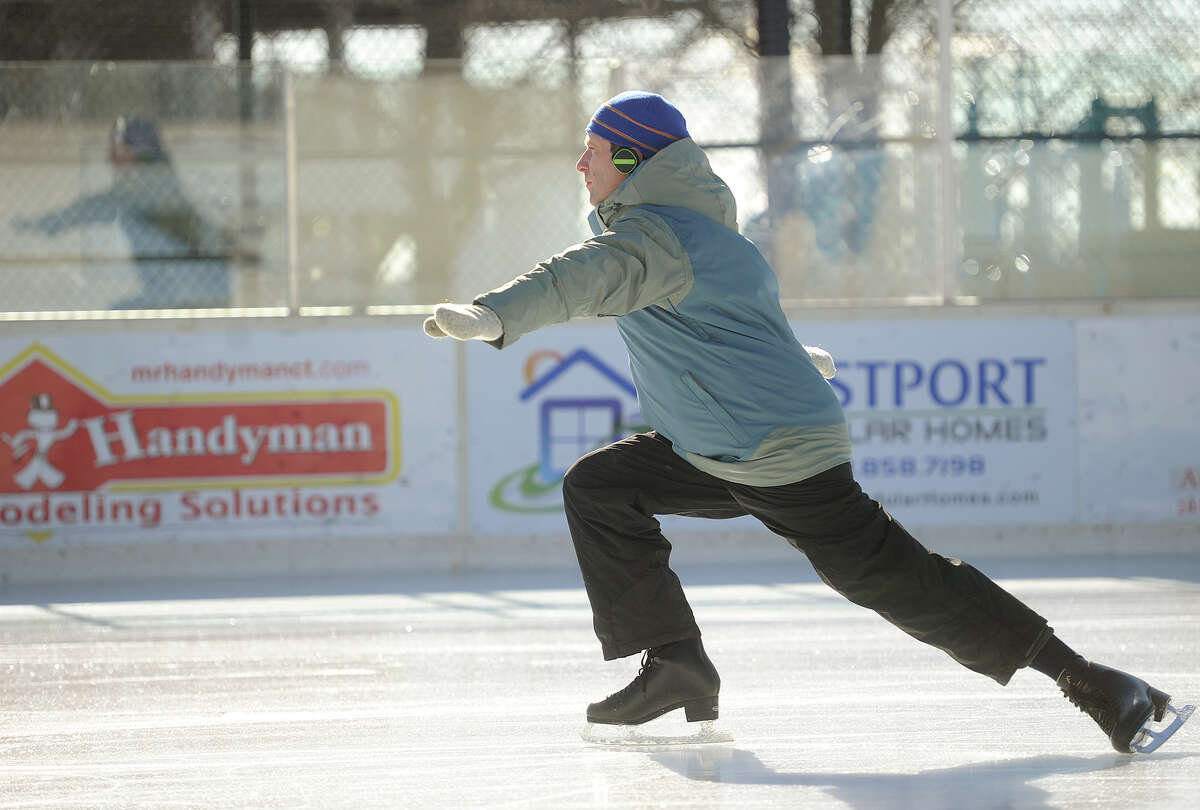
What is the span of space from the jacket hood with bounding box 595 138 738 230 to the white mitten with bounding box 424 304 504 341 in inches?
24.3

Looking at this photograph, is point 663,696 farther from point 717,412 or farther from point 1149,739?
point 1149,739

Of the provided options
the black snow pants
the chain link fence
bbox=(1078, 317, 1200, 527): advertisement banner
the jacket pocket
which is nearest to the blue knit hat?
the jacket pocket

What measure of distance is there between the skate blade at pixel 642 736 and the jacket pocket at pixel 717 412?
0.77m

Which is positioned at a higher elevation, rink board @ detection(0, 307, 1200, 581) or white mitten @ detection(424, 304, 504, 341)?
white mitten @ detection(424, 304, 504, 341)

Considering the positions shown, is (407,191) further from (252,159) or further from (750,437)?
(750,437)

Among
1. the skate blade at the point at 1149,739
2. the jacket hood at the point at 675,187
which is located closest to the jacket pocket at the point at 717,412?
the jacket hood at the point at 675,187

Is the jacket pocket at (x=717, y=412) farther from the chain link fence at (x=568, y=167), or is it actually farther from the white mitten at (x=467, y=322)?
the chain link fence at (x=568, y=167)

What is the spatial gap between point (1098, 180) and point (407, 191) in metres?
3.77

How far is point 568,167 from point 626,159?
4.99 m

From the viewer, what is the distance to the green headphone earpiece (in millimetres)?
3418

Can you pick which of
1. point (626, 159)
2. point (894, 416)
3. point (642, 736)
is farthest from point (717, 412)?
point (894, 416)

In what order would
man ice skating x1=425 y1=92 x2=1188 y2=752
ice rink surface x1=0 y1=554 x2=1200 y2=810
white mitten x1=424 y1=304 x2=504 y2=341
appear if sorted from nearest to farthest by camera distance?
white mitten x1=424 y1=304 x2=504 y2=341, ice rink surface x1=0 y1=554 x2=1200 y2=810, man ice skating x1=425 y1=92 x2=1188 y2=752

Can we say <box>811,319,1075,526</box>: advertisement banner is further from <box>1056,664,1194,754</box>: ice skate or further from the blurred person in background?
<box>1056,664,1194,754</box>: ice skate

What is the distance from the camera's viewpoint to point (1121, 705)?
333 cm
